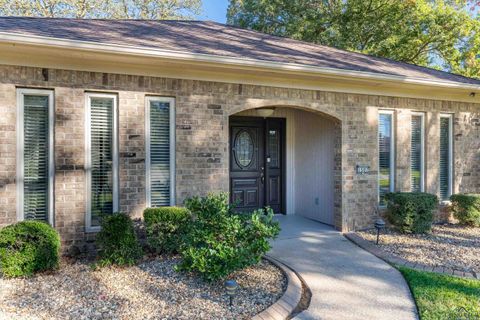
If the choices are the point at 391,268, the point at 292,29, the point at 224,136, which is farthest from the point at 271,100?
the point at 292,29

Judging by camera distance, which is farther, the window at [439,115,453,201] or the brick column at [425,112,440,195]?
the window at [439,115,453,201]

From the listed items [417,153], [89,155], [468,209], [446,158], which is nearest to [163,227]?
[89,155]

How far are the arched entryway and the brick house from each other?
33mm

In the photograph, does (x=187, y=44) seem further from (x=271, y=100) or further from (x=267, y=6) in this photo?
(x=267, y=6)

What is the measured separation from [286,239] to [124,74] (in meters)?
3.81

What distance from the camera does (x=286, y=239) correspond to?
20.4 ft

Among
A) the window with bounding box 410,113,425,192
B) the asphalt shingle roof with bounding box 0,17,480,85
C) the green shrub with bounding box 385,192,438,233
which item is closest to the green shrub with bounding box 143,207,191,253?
the asphalt shingle roof with bounding box 0,17,480,85

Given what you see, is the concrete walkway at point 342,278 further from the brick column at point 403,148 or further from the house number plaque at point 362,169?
the brick column at point 403,148

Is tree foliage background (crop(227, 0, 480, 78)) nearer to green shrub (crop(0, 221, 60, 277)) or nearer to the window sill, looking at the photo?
the window sill

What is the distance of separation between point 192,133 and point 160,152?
1.94ft

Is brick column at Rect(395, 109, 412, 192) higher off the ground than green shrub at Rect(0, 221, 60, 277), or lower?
higher

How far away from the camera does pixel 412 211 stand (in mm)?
6312

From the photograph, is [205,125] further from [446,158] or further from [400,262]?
[446,158]

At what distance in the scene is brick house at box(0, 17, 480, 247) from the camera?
16.1 ft
